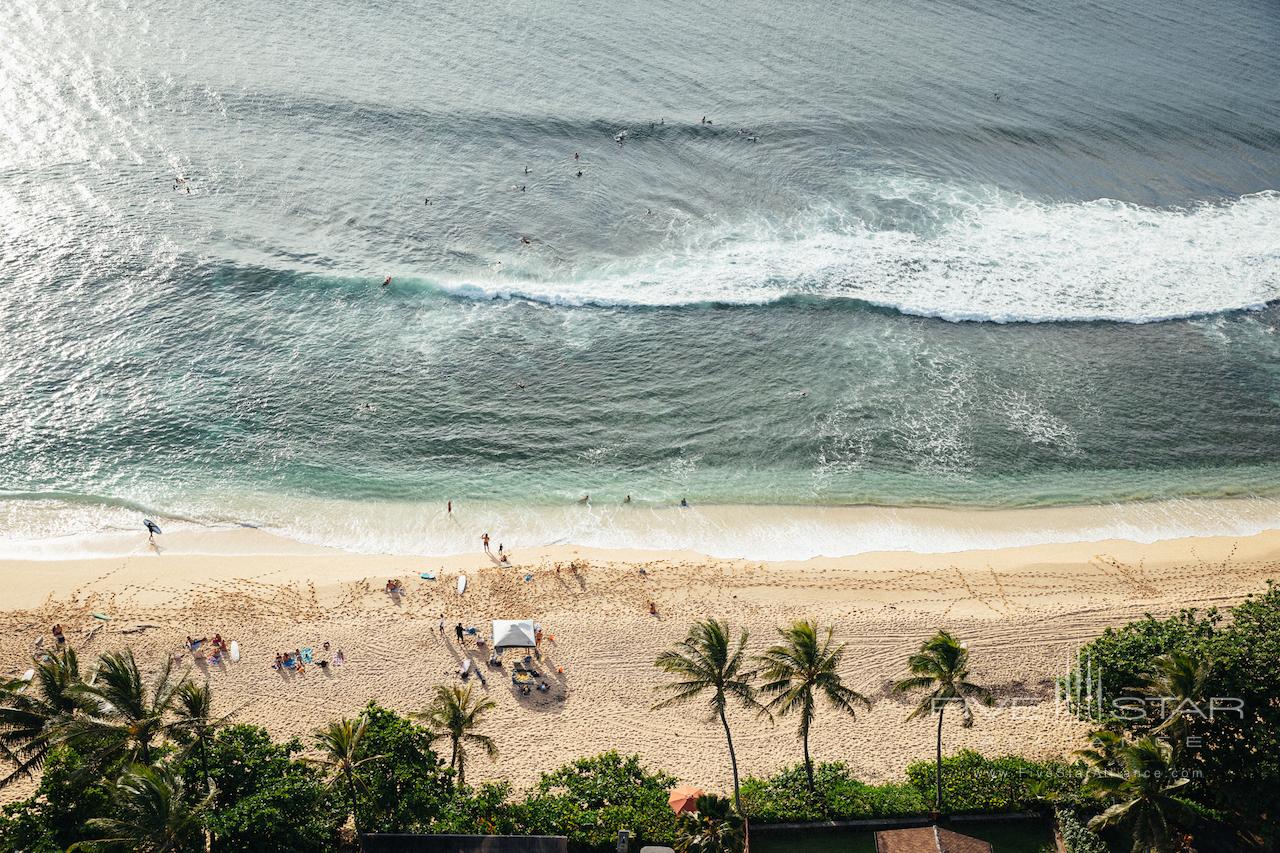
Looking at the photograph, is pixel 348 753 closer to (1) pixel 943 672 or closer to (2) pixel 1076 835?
(1) pixel 943 672

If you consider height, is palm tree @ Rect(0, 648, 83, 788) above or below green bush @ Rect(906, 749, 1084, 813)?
above

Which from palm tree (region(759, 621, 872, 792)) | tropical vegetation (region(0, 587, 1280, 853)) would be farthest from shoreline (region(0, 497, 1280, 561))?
palm tree (region(759, 621, 872, 792))

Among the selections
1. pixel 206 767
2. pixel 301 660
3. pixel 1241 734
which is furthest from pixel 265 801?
pixel 1241 734

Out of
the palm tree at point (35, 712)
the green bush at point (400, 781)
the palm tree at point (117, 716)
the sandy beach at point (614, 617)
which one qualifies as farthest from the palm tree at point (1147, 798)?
the palm tree at point (35, 712)

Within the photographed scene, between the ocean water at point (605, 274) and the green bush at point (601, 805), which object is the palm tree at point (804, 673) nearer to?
the green bush at point (601, 805)

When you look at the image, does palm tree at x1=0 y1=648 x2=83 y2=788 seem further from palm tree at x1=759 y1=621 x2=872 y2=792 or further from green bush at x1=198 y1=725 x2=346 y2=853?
palm tree at x1=759 y1=621 x2=872 y2=792
